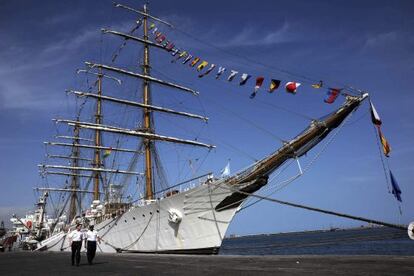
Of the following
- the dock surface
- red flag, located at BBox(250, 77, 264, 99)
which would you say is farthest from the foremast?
the dock surface

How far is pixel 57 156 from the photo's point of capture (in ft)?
202

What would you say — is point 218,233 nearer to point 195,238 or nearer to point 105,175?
point 195,238

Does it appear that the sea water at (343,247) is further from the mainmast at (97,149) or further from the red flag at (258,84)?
the mainmast at (97,149)

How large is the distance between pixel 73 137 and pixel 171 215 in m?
41.6

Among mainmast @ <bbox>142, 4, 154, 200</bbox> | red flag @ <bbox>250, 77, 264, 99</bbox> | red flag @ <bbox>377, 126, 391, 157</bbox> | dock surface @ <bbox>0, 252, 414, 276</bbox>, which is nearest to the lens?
dock surface @ <bbox>0, 252, 414, 276</bbox>

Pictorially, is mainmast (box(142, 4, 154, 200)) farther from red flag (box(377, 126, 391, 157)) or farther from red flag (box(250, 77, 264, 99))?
red flag (box(377, 126, 391, 157))

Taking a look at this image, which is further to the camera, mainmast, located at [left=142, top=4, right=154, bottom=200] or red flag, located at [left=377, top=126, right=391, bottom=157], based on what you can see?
mainmast, located at [left=142, top=4, right=154, bottom=200]

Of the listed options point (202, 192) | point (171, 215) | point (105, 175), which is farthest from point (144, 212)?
point (105, 175)

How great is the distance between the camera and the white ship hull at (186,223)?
2291 centimetres

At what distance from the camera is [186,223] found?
77.0 feet

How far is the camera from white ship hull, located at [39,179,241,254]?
22.9 meters

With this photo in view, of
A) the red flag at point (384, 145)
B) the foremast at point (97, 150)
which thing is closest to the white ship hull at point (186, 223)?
the red flag at point (384, 145)

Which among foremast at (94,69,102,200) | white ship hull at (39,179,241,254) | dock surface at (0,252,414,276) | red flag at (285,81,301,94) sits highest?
foremast at (94,69,102,200)

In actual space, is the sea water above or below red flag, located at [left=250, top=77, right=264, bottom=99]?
below
